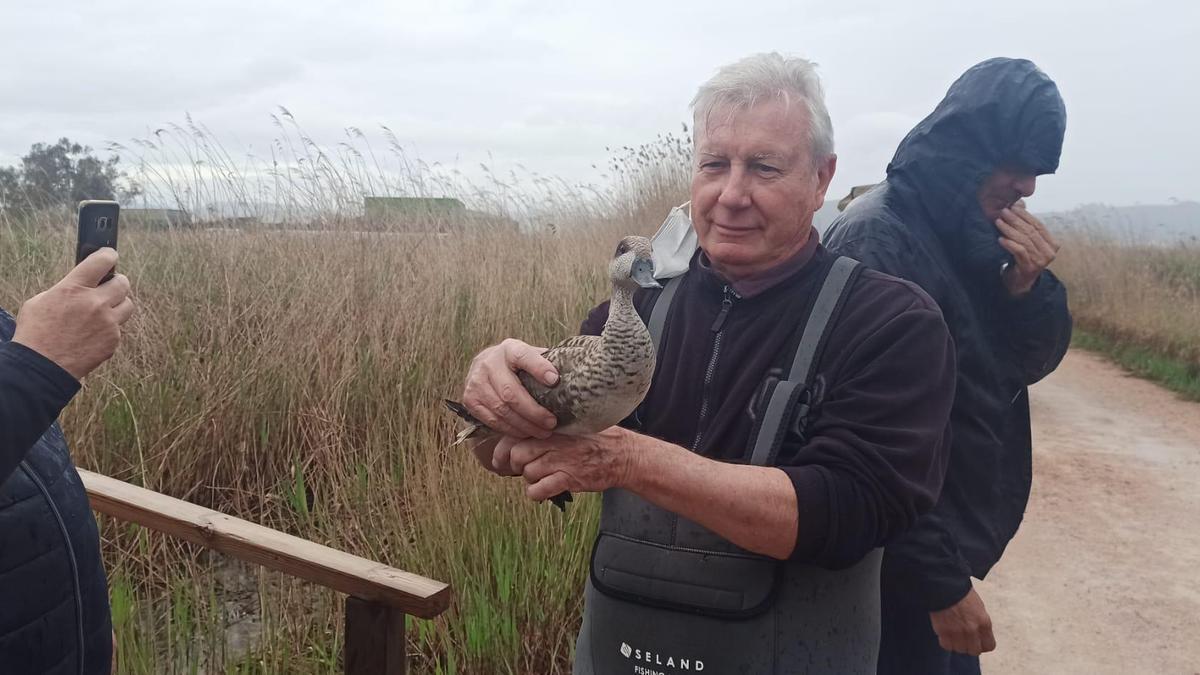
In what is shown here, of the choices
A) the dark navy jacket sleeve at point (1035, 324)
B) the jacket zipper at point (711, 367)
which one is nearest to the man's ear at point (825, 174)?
the jacket zipper at point (711, 367)

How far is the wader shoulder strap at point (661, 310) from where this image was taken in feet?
6.21

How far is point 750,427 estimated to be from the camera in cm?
169

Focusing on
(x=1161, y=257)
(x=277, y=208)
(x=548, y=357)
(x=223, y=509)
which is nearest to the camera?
(x=548, y=357)

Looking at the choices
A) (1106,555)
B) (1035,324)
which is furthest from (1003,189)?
(1106,555)

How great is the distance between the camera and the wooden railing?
2.00 metres

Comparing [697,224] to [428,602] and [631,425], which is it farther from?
[428,602]

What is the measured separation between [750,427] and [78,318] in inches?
53.8

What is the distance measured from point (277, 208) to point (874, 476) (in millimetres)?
5945

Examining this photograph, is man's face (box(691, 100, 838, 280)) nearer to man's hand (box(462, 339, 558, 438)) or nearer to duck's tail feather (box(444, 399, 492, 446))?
man's hand (box(462, 339, 558, 438))

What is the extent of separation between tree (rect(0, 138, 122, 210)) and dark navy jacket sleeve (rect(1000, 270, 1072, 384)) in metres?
6.03

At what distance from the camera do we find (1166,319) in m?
10.9

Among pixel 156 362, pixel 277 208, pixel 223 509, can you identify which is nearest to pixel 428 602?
pixel 223 509

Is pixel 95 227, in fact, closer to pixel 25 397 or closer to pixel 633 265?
pixel 25 397

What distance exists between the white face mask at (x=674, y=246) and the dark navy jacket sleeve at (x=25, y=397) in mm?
1249
